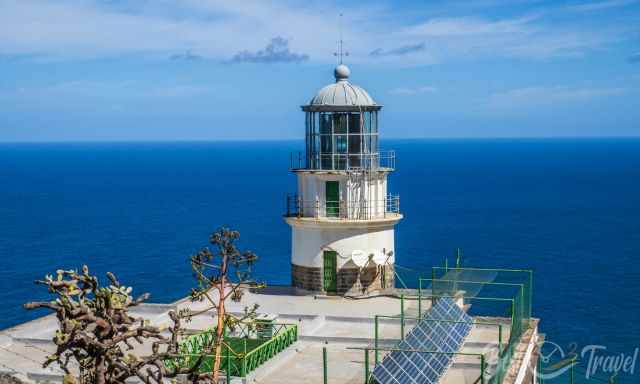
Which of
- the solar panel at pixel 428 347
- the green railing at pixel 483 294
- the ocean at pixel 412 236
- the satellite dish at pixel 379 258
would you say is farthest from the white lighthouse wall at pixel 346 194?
the ocean at pixel 412 236

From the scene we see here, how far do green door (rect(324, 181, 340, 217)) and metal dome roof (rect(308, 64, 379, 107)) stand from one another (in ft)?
10.1

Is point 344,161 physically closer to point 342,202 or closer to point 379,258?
point 342,202

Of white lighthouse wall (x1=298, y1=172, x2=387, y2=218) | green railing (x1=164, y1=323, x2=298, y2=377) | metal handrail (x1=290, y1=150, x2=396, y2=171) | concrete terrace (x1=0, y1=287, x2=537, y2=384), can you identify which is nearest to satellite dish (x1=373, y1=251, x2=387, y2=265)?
concrete terrace (x1=0, y1=287, x2=537, y2=384)

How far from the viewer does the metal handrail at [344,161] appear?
3403 centimetres

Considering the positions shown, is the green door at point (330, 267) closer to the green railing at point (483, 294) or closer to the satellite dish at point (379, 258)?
the satellite dish at point (379, 258)

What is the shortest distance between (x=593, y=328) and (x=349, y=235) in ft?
69.9

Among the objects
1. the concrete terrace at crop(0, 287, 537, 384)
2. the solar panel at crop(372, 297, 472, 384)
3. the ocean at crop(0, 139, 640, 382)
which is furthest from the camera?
the ocean at crop(0, 139, 640, 382)

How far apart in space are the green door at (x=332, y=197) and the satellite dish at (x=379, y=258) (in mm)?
2112

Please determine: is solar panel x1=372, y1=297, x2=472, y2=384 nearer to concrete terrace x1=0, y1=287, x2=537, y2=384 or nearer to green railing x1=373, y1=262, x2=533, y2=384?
concrete terrace x1=0, y1=287, x2=537, y2=384

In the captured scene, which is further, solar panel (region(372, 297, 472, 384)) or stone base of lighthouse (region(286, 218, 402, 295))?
stone base of lighthouse (region(286, 218, 402, 295))

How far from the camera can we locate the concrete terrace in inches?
894

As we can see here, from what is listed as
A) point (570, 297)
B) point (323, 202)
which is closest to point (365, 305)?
point (323, 202)

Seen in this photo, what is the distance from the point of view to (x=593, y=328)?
48.4 metres

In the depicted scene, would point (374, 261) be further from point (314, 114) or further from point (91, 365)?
point (91, 365)
